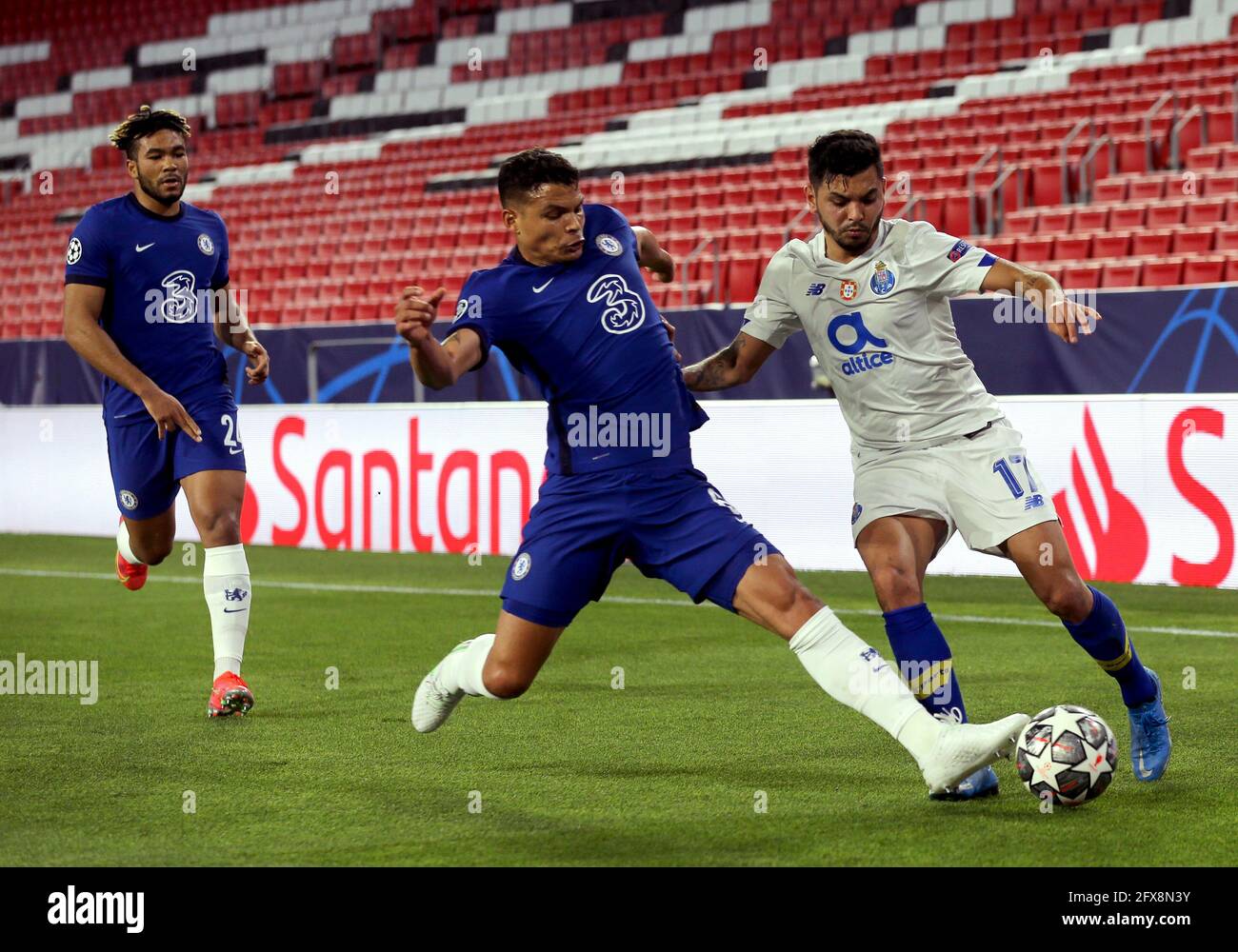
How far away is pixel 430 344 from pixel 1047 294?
1.76 metres

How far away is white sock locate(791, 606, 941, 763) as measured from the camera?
4262 mm

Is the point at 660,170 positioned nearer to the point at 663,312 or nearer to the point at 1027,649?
the point at 663,312

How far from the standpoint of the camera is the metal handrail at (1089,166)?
16.1 metres

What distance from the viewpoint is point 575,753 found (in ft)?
17.9

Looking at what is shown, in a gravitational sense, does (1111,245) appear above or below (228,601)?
above

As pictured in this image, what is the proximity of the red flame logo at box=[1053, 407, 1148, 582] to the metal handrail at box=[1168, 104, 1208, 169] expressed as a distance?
23.1 feet

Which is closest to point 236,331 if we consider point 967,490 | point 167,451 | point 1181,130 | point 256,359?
point 256,359

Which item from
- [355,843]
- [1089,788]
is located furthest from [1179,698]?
[355,843]

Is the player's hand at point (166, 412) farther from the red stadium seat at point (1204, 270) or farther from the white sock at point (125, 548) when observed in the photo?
the red stadium seat at point (1204, 270)

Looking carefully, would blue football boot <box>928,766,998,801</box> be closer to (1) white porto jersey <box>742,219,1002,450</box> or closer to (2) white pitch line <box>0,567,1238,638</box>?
(1) white porto jersey <box>742,219,1002,450</box>

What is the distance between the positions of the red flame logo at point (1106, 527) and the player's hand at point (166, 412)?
218 inches

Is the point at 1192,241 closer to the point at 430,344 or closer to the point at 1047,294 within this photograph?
the point at 1047,294

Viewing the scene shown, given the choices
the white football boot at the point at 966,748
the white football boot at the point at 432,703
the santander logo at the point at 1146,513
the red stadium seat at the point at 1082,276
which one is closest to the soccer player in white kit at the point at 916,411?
the white football boot at the point at 966,748
